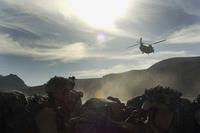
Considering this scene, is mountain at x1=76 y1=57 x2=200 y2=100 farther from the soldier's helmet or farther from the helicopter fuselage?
the soldier's helmet

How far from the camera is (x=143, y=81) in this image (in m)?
102

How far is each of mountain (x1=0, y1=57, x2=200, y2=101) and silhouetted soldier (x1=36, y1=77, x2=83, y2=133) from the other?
2815 inches

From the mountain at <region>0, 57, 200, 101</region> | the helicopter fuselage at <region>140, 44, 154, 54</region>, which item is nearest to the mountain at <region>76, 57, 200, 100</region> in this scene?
the mountain at <region>0, 57, 200, 101</region>

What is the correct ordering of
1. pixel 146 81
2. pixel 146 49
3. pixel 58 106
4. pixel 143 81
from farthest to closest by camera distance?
pixel 143 81, pixel 146 81, pixel 146 49, pixel 58 106

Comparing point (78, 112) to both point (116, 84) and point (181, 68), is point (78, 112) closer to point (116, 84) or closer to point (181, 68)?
point (181, 68)

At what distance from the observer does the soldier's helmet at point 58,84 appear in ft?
23.1

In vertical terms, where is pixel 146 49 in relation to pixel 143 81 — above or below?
above

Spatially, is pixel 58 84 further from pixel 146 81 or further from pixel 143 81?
pixel 143 81

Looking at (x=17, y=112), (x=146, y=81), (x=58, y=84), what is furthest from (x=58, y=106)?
(x=146, y=81)

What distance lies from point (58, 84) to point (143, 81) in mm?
95334

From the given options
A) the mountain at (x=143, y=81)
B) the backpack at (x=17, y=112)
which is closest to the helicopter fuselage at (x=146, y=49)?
the mountain at (x=143, y=81)

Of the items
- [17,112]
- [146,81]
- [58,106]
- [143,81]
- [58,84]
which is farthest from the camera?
[143,81]

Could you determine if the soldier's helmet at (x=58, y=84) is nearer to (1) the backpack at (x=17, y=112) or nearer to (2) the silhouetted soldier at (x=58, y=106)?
(2) the silhouetted soldier at (x=58, y=106)

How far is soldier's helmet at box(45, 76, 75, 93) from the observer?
7.03m
